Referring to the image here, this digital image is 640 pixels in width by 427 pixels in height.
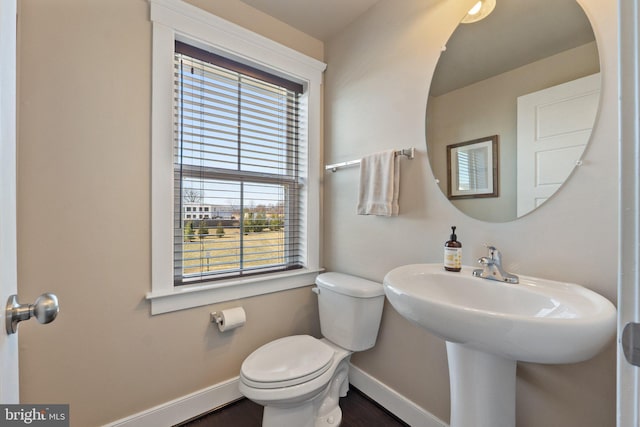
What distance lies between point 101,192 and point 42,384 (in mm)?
802

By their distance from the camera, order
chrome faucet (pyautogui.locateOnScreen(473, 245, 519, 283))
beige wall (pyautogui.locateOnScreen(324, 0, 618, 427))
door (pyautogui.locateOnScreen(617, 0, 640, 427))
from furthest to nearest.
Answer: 1. chrome faucet (pyautogui.locateOnScreen(473, 245, 519, 283))
2. beige wall (pyautogui.locateOnScreen(324, 0, 618, 427))
3. door (pyautogui.locateOnScreen(617, 0, 640, 427))

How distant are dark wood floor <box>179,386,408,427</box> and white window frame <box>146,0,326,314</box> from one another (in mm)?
601

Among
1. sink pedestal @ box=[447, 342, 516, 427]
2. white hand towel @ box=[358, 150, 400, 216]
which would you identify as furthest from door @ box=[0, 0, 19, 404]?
white hand towel @ box=[358, 150, 400, 216]

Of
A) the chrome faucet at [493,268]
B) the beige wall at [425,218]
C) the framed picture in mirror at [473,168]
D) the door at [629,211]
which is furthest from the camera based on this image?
the framed picture in mirror at [473,168]

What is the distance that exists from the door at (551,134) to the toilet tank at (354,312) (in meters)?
0.79

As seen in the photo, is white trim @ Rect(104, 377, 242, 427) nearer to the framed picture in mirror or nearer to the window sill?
the window sill

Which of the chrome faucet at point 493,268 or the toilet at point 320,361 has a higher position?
the chrome faucet at point 493,268

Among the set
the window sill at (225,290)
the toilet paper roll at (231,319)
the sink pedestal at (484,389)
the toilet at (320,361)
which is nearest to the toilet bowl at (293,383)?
the toilet at (320,361)

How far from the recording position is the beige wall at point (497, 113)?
0.90m

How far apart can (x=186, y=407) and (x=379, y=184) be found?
1.53m

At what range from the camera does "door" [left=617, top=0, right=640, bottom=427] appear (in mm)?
345

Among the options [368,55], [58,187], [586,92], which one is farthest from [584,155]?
[58,187]

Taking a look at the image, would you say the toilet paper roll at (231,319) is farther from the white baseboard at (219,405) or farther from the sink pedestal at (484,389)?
the sink pedestal at (484,389)

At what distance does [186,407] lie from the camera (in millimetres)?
1357
